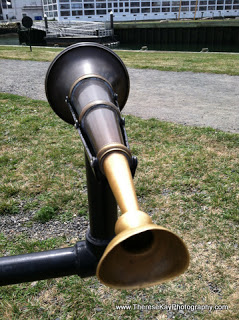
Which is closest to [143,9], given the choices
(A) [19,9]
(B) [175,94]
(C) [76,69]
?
(A) [19,9]

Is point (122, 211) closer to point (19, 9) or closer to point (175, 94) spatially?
point (175, 94)

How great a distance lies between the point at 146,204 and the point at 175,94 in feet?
15.1

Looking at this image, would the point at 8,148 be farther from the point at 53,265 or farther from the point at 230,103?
the point at 230,103

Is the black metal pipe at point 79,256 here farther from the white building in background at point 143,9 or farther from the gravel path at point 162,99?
the white building in background at point 143,9

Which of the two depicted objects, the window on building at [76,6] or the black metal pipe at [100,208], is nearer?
the black metal pipe at [100,208]

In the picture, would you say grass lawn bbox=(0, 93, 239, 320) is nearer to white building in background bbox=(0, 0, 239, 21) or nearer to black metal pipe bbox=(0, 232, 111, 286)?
black metal pipe bbox=(0, 232, 111, 286)

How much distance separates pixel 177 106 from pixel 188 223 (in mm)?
3830

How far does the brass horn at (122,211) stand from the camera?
2.52 ft

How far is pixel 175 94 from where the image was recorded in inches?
280

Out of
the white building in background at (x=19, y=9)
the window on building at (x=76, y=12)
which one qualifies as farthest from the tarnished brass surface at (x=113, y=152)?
the white building in background at (x=19, y=9)

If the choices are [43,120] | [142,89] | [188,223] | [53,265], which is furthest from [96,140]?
[142,89]

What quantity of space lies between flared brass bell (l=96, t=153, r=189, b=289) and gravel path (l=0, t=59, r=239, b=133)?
4409 mm

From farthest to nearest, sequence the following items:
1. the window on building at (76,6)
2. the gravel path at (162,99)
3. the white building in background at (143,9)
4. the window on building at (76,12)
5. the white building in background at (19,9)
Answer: the white building in background at (19,9)
the white building in background at (143,9)
the window on building at (76,12)
the window on building at (76,6)
the gravel path at (162,99)

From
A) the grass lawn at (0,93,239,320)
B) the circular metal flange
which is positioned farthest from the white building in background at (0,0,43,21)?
the circular metal flange
